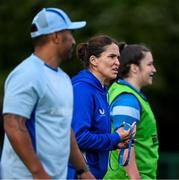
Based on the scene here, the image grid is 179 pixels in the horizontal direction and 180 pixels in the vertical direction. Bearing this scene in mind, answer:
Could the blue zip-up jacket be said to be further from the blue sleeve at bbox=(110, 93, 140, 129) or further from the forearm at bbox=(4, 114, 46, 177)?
the forearm at bbox=(4, 114, 46, 177)

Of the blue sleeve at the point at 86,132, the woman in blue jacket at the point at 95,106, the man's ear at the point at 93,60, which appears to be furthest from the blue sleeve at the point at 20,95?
the man's ear at the point at 93,60

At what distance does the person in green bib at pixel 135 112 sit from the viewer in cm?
869

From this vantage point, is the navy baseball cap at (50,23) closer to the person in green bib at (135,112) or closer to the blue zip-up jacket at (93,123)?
the blue zip-up jacket at (93,123)

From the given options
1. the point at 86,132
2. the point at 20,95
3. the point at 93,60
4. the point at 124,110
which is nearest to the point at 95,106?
the point at 86,132

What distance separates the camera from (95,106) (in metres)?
7.98

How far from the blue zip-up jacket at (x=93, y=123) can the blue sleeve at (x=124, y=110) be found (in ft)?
1.44

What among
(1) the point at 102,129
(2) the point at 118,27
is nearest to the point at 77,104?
(1) the point at 102,129

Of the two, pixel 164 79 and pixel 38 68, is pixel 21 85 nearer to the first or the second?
pixel 38 68

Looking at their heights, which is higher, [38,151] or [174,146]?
[38,151]

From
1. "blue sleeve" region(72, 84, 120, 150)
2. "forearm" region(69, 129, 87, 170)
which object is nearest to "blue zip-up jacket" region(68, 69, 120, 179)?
"blue sleeve" region(72, 84, 120, 150)

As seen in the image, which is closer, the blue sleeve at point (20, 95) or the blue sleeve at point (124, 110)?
the blue sleeve at point (20, 95)

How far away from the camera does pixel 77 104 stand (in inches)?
311

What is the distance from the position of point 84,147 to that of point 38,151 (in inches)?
51.5

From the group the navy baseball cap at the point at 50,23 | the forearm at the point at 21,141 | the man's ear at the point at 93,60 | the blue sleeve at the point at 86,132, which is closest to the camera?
the forearm at the point at 21,141
